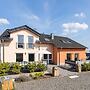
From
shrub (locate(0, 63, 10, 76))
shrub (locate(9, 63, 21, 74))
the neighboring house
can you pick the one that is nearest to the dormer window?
the neighboring house

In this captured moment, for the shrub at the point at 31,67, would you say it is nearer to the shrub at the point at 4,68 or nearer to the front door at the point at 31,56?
the shrub at the point at 4,68

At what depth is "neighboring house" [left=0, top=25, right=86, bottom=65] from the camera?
1362 inches

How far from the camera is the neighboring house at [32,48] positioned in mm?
34594

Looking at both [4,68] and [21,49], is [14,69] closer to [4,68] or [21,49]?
[4,68]

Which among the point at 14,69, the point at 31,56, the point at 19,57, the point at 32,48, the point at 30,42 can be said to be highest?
the point at 30,42

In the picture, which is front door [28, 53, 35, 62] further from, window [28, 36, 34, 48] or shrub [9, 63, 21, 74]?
shrub [9, 63, 21, 74]

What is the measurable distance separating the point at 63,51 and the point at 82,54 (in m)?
4.50

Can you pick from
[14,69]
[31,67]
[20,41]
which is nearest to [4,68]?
[14,69]

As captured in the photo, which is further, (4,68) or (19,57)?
(19,57)

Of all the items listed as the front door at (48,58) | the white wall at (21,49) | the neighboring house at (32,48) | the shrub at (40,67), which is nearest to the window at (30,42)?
the neighboring house at (32,48)

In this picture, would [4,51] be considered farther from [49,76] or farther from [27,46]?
[49,76]

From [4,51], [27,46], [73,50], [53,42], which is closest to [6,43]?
[4,51]

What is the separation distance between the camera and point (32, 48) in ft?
119

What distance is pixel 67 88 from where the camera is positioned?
16703 millimetres
